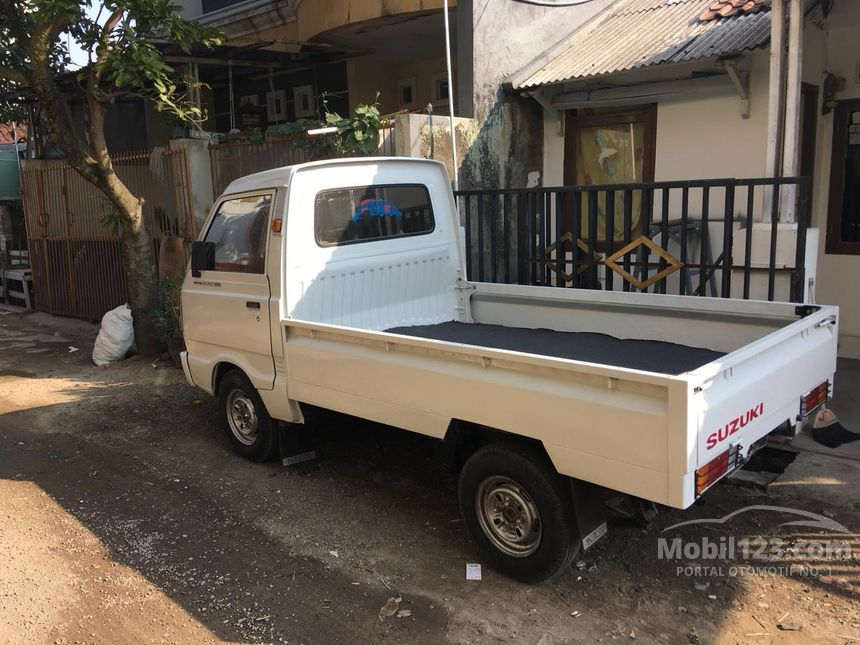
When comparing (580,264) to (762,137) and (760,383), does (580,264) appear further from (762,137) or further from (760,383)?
(760,383)

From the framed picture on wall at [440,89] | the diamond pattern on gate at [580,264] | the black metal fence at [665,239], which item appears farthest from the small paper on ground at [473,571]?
the framed picture on wall at [440,89]

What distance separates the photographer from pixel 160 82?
23.9 ft

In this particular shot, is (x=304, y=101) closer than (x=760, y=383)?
No

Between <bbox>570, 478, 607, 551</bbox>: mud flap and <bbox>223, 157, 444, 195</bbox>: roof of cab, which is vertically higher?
<bbox>223, 157, 444, 195</bbox>: roof of cab

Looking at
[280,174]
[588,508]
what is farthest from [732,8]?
[588,508]

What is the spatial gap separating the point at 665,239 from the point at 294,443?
134 inches

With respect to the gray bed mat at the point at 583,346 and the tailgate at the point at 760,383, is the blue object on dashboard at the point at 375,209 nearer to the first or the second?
the gray bed mat at the point at 583,346

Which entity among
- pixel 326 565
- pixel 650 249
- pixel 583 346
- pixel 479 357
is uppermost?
pixel 650 249

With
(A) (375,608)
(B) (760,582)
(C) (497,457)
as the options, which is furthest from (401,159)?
(B) (760,582)

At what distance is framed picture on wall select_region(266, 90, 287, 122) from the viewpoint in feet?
44.2

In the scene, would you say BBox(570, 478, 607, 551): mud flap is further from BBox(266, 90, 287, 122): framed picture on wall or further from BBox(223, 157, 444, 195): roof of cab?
BBox(266, 90, 287, 122): framed picture on wall

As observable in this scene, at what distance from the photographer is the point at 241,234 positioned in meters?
5.07

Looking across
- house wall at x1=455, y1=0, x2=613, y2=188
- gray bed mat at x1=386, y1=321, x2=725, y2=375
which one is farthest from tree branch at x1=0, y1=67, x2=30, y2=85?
gray bed mat at x1=386, y1=321, x2=725, y2=375

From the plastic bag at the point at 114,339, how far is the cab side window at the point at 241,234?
13.2 ft
